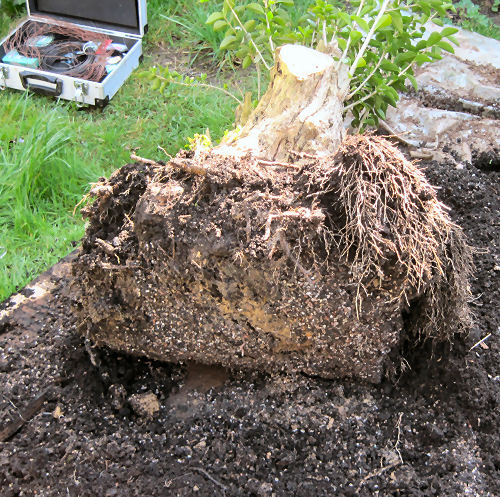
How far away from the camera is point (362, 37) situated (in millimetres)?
2283

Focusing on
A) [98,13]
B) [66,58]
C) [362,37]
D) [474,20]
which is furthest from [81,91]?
[474,20]

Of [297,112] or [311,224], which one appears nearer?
[311,224]

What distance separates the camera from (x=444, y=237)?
1777mm

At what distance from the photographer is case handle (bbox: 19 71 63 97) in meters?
3.76

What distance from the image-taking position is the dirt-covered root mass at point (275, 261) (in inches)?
64.3

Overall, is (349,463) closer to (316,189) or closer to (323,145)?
(316,189)

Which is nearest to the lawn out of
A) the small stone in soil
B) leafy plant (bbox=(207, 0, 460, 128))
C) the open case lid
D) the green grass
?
the green grass

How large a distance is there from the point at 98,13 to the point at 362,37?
8.84ft

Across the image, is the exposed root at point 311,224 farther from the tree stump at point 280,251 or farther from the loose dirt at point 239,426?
the loose dirt at point 239,426

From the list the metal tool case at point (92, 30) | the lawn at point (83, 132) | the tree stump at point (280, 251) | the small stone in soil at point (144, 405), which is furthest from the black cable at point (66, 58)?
the small stone in soil at point (144, 405)

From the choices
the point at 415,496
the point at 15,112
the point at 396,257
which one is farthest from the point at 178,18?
the point at 415,496

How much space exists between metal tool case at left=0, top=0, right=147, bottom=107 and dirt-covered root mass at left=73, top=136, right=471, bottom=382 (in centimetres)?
214

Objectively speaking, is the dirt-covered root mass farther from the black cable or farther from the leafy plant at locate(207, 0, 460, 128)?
the black cable

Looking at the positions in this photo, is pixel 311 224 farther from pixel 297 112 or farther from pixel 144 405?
pixel 144 405
